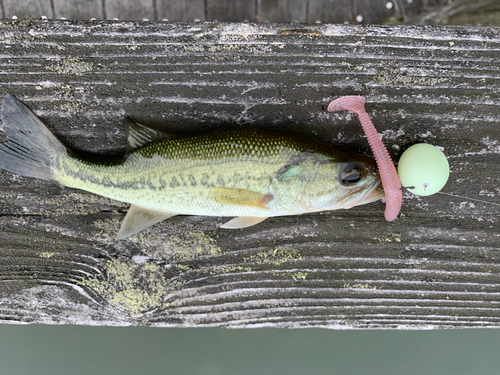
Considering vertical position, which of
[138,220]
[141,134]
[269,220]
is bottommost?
[138,220]

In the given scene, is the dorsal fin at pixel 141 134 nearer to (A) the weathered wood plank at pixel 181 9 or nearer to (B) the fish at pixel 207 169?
(B) the fish at pixel 207 169

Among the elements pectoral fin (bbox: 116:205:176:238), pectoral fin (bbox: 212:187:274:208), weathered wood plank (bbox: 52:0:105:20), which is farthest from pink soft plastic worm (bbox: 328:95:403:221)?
weathered wood plank (bbox: 52:0:105:20)

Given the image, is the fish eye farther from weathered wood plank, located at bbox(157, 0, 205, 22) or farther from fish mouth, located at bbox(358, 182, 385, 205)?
weathered wood plank, located at bbox(157, 0, 205, 22)

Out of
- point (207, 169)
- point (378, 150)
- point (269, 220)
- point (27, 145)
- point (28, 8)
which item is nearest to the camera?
point (378, 150)

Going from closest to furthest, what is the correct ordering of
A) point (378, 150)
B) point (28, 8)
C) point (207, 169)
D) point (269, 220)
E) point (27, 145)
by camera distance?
point (378, 150) < point (207, 169) < point (27, 145) < point (269, 220) < point (28, 8)

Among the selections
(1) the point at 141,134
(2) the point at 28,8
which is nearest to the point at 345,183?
(1) the point at 141,134

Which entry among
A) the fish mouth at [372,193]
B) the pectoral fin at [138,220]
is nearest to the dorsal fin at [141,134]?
the pectoral fin at [138,220]

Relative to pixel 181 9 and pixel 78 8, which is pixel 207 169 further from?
pixel 78 8

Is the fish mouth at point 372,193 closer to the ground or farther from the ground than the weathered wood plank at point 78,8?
closer to the ground
